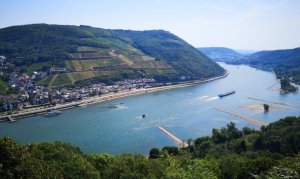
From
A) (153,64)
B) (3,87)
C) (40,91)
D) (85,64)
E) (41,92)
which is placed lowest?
(41,92)

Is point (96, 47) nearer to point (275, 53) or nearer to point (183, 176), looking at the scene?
point (183, 176)

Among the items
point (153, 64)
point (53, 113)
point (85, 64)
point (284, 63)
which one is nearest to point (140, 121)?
A: point (53, 113)

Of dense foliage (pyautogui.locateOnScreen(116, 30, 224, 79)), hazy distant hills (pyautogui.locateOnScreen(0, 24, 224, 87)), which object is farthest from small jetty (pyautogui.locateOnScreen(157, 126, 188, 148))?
dense foliage (pyautogui.locateOnScreen(116, 30, 224, 79))

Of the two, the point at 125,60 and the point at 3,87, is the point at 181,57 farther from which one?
the point at 3,87

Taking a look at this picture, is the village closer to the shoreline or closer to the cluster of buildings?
the cluster of buildings

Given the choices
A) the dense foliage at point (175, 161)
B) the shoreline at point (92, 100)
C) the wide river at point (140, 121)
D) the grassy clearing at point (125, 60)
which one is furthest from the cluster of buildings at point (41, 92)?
the dense foliage at point (175, 161)

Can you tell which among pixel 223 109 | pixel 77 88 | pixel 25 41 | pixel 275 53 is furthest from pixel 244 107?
pixel 275 53
